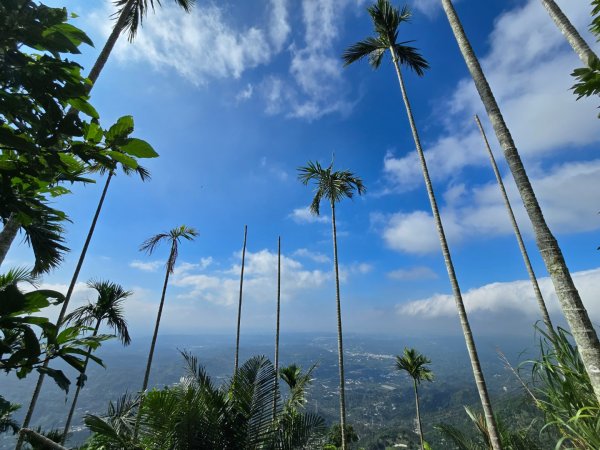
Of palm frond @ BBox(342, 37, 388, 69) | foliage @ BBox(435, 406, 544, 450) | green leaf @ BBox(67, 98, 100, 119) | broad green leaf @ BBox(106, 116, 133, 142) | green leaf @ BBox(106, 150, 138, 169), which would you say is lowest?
foliage @ BBox(435, 406, 544, 450)

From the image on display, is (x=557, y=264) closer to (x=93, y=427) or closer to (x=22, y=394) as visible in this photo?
(x=93, y=427)

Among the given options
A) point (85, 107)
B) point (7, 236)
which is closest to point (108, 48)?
point (7, 236)

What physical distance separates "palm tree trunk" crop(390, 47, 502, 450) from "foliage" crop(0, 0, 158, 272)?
694cm

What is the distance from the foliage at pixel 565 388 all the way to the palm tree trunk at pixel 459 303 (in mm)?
2481

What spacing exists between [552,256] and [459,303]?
418cm

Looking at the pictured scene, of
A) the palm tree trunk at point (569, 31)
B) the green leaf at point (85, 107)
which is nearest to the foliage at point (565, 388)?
the green leaf at point (85, 107)

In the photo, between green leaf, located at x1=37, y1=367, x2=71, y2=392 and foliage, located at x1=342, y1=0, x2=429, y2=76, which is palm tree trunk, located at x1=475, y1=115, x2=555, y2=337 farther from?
green leaf, located at x1=37, y1=367, x2=71, y2=392

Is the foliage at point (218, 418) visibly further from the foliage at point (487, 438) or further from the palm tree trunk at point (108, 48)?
the palm tree trunk at point (108, 48)

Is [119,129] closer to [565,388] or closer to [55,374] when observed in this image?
[55,374]

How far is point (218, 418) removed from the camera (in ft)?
15.1

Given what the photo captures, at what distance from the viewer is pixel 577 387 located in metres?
2.91

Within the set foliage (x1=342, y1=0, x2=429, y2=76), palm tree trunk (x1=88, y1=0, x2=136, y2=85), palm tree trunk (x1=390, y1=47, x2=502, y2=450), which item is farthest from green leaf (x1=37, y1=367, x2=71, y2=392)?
foliage (x1=342, y1=0, x2=429, y2=76)

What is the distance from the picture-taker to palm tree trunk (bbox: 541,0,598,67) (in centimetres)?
480

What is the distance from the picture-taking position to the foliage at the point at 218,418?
4.29 meters
